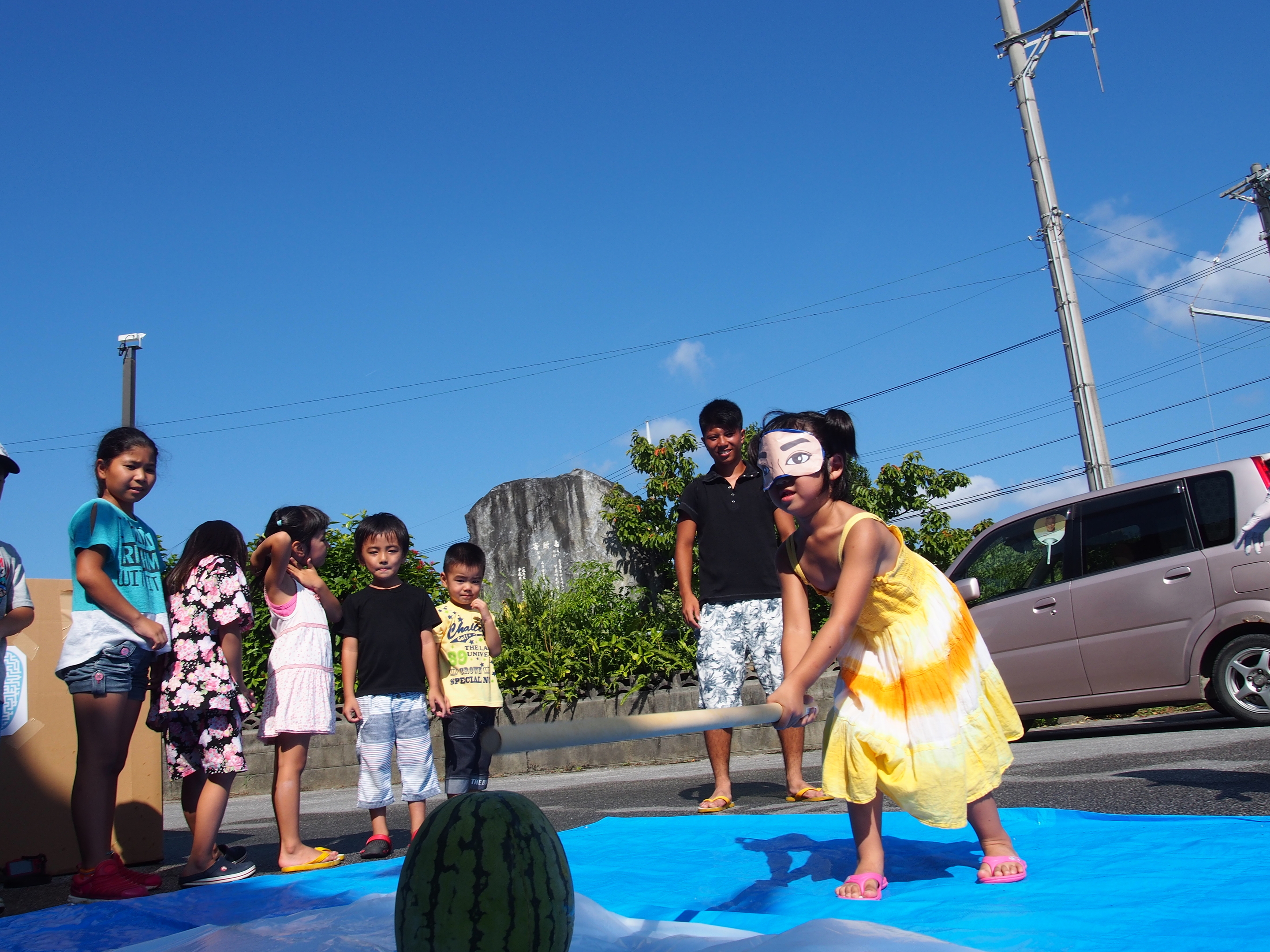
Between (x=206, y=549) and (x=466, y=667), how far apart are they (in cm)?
129

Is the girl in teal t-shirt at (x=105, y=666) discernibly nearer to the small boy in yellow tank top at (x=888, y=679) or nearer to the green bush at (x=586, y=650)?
the small boy in yellow tank top at (x=888, y=679)

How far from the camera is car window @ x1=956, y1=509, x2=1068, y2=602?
23.4ft

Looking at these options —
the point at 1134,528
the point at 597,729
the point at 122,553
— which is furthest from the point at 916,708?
the point at 1134,528

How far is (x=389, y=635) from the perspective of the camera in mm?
4328

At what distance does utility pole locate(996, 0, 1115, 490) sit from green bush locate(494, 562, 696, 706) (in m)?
5.27

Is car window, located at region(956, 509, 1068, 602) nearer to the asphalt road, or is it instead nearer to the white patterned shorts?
the asphalt road

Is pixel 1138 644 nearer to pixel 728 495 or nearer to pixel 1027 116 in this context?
pixel 728 495

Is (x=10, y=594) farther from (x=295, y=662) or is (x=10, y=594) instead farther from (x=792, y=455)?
(x=792, y=455)

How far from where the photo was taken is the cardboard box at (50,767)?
419cm

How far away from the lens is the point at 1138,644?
6.59m

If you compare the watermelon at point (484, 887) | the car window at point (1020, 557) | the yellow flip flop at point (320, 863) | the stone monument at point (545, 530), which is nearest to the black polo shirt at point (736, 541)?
the yellow flip flop at point (320, 863)

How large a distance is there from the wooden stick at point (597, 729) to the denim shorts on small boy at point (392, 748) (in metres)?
2.68

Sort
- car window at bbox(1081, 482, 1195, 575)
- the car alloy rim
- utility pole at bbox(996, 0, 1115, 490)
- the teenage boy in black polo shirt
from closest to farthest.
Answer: the teenage boy in black polo shirt
the car alloy rim
car window at bbox(1081, 482, 1195, 575)
utility pole at bbox(996, 0, 1115, 490)

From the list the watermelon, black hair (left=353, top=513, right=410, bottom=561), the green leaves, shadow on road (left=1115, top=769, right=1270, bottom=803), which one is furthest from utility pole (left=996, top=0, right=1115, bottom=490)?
the watermelon
